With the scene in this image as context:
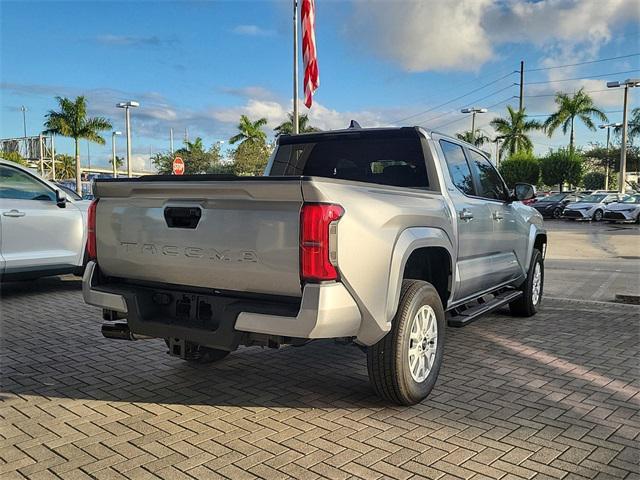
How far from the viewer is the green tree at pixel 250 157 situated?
38.2 m

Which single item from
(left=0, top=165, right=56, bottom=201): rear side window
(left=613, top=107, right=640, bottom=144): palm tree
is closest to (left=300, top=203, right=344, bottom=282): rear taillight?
(left=0, top=165, right=56, bottom=201): rear side window

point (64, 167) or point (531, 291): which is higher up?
point (64, 167)

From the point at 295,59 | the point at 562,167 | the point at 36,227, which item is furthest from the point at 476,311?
the point at 562,167

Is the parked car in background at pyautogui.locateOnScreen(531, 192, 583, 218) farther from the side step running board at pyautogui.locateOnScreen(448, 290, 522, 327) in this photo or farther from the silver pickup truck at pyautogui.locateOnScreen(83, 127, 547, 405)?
the silver pickup truck at pyautogui.locateOnScreen(83, 127, 547, 405)

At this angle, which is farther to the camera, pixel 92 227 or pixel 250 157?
pixel 250 157

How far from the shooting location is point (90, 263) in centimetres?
404

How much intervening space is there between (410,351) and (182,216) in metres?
1.77

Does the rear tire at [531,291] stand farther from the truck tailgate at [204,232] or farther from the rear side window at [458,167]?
the truck tailgate at [204,232]

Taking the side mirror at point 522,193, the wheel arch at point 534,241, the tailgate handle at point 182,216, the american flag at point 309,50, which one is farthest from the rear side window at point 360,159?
the american flag at point 309,50

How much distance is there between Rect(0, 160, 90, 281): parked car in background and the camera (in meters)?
7.06

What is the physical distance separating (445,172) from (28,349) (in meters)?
4.10

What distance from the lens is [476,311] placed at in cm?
495

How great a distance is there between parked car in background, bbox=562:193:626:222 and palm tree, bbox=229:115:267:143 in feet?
79.9

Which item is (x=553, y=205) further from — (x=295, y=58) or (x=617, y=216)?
(x=295, y=58)
